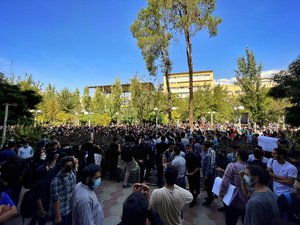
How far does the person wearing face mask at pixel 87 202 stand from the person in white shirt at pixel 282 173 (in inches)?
117

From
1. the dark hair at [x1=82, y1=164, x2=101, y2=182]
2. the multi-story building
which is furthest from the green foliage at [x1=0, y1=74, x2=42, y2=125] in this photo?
the multi-story building

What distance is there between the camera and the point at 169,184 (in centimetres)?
252

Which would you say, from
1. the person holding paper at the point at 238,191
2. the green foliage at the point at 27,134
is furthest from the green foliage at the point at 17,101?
the person holding paper at the point at 238,191

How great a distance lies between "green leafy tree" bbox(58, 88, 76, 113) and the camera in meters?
46.4

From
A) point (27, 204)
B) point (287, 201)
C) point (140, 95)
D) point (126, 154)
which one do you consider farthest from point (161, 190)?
point (140, 95)

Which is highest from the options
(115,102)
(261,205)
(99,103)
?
(99,103)

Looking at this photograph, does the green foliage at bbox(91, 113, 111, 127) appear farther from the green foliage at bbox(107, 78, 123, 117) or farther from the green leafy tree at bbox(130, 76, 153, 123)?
the green leafy tree at bbox(130, 76, 153, 123)

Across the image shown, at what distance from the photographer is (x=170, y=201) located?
7.97 feet

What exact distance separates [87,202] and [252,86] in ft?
65.5

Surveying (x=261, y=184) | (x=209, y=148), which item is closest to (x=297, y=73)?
(x=209, y=148)

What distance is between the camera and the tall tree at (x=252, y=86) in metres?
19.0

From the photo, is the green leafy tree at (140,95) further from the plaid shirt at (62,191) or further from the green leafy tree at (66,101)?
the plaid shirt at (62,191)

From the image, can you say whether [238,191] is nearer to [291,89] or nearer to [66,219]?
[66,219]

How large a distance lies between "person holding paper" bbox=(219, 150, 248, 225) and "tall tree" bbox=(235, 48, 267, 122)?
693 inches
